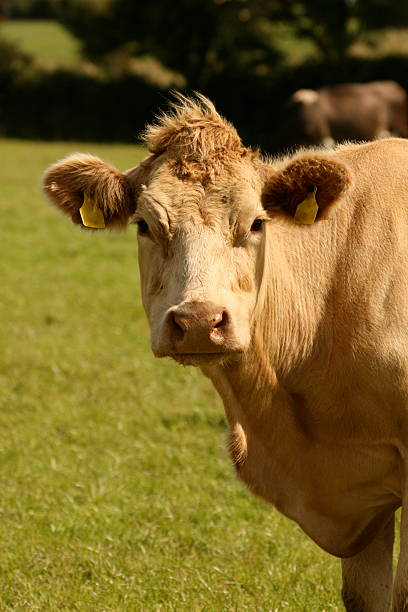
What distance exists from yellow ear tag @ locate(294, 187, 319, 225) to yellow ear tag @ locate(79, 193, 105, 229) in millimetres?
818

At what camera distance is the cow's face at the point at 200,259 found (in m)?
3.30

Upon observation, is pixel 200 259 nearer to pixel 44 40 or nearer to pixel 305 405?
pixel 305 405

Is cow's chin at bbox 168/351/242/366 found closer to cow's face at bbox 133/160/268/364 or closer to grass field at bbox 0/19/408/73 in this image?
cow's face at bbox 133/160/268/364

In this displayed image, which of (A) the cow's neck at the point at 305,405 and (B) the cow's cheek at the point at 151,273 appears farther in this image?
(A) the cow's neck at the point at 305,405

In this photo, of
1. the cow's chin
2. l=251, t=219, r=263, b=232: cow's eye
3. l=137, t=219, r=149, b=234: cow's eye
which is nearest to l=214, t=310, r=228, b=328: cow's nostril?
the cow's chin

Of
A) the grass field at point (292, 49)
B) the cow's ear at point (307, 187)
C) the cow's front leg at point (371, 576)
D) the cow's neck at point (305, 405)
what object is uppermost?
the grass field at point (292, 49)

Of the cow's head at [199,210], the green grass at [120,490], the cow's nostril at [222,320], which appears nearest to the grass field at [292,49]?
the green grass at [120,490]

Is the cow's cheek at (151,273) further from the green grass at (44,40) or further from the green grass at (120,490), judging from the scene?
the green grass at (44,40)

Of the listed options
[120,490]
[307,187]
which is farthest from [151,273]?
[120,490]

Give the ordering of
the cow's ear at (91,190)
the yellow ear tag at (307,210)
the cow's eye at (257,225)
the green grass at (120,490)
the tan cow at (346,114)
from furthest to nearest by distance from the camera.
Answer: the tan cow at (346,114) < the green grass at (120,490) < the cow's ear at (91,190) < the yellow ear tag at (307,210) < the cow's eye at (257,225)

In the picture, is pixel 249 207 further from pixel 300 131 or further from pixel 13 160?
pixel 13 160

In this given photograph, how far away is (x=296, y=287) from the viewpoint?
13.4ft

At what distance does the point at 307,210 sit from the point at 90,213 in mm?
905

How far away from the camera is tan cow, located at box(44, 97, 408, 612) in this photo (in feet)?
11.9
